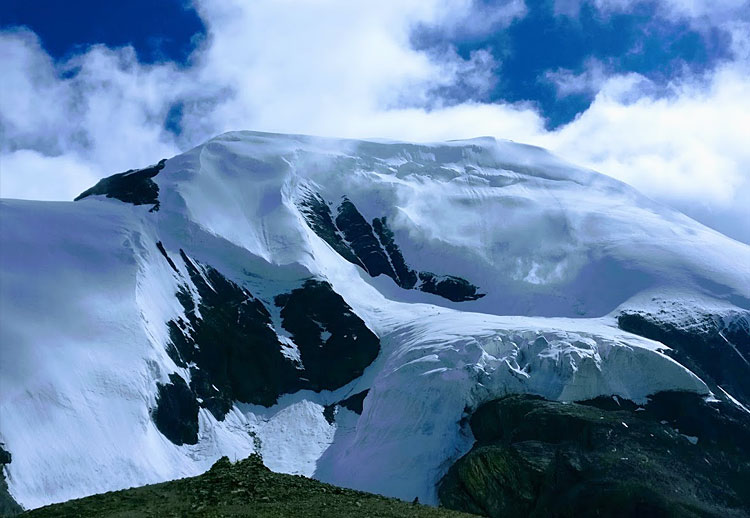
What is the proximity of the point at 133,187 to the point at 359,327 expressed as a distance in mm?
25259

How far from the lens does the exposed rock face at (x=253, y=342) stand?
71.8 meters

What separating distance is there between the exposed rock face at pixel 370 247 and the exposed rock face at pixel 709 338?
16.5m

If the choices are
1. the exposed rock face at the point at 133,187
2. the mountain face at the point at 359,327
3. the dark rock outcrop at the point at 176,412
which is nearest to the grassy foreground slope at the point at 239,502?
the mountain face at the point at 359,327

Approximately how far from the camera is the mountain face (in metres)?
57.7

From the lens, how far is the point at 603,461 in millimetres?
54719

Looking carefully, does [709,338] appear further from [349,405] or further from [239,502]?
[239,502]

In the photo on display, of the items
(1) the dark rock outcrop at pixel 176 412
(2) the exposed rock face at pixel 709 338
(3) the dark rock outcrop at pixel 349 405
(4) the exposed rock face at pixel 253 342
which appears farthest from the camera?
(2) the exposed rock face at pixel 709 338

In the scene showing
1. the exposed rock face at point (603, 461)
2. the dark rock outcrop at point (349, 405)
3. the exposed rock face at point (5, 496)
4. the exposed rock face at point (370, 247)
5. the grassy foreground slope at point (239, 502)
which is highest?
the exposed rock face at point (370, 247)

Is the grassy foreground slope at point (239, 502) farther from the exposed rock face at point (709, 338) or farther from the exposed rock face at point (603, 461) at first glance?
the exposed rock face at point (709, 338)

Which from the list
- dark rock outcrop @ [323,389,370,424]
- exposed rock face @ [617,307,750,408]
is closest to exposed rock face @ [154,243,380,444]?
dark rock outcrop @ [323,389,370,424]

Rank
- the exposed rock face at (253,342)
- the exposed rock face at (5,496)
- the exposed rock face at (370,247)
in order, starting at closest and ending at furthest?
the exposed rock face at (5,496) → the exposed rock face at (253,342) → the exposed rock face at (370,247)

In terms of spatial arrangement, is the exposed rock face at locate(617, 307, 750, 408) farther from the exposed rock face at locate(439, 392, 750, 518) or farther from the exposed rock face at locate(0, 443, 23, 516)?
the exposed rock face at locate(0, 443, 23, 516)

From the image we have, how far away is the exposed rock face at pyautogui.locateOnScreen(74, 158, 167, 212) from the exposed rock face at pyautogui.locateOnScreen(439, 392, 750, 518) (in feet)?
123

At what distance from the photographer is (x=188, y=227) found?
82125 mm
